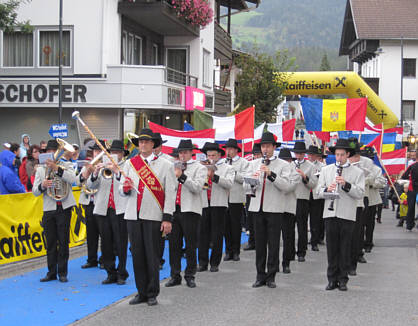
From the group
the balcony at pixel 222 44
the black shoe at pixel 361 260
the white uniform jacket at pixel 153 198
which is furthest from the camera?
the balcony at pixel 222 44

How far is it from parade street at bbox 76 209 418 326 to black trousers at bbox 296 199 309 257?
0.54 meters

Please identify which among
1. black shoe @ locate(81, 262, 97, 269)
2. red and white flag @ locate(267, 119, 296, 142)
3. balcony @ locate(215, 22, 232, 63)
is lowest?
black shoe @ locate(81, 262, 97, 269)

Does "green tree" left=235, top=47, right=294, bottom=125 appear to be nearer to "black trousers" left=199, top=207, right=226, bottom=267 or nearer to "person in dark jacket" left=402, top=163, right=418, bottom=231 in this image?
"person in dark jacket" left=402, top=163, right=418, bottom=231

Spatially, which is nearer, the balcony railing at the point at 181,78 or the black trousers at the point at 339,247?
the black trousers at the point at 339,247

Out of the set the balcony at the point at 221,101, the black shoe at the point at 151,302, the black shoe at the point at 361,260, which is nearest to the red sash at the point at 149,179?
the black shoe at the point at 151,302

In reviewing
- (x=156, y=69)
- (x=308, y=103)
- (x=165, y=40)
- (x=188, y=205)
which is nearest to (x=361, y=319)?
(x=188, y=205)

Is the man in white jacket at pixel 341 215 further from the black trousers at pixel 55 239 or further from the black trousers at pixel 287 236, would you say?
the black trousers at pixel 55 239

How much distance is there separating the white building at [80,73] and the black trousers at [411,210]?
27.9 feet

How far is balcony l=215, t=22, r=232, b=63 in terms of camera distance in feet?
107

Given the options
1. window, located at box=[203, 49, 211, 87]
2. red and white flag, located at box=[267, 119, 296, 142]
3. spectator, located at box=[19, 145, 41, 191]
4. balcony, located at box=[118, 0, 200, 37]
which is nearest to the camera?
spectator, located at box=[19, 145, 41, 191]

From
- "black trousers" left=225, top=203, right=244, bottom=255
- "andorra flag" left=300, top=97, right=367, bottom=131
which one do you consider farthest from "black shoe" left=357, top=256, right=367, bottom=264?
"andorra flag" left=300, top=97, right=367, bottom=131

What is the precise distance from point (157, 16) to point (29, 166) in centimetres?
1054

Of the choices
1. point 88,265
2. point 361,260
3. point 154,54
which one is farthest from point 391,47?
point 88,265

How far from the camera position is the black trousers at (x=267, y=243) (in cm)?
1000
